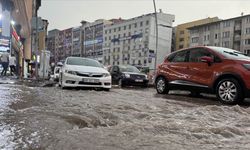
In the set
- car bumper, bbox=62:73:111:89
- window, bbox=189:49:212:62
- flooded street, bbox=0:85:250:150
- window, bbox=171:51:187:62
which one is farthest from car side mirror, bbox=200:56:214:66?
car bumper, bbox=62:73:111:89

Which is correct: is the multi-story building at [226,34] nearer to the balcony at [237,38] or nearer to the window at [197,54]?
the balcony at [237,38]

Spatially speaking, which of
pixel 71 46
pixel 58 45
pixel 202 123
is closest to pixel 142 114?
pixel 202 123

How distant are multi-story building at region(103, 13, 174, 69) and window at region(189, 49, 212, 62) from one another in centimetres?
8157

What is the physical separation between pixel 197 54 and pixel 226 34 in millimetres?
77170

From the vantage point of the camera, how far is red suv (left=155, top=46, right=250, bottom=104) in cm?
800

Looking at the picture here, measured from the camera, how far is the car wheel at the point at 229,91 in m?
7.97

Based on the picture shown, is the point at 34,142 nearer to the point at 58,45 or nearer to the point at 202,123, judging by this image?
the point at 202,123

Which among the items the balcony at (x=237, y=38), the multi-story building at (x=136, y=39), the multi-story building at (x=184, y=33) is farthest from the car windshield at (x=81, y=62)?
the multi-story building at (x=184, y=33)

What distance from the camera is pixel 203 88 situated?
357 inches

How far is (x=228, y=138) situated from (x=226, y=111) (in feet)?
7.78

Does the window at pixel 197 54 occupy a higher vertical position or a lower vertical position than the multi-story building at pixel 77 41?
lower

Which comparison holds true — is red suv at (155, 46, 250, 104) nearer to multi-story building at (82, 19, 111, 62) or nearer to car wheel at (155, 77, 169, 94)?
car wheel at (155, 77, 169, 94)

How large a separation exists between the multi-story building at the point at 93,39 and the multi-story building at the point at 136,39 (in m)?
3.33

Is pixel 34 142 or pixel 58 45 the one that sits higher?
pixel 58 45
